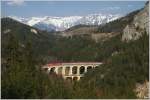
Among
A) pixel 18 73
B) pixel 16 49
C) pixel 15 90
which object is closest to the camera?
pixel 15 90

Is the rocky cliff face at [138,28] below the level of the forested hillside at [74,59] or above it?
above

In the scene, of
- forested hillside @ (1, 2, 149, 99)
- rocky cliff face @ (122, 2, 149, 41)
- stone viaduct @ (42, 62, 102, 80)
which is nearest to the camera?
forested hillside @ (1, 2, 149, 99)

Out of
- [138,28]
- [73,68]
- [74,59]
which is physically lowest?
[73,68]

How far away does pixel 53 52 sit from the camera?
460 feet

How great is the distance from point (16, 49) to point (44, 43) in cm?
12647

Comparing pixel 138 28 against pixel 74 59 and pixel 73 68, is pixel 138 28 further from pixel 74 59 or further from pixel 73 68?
pixel 74 59

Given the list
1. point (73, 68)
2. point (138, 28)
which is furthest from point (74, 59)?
point (73, 68)

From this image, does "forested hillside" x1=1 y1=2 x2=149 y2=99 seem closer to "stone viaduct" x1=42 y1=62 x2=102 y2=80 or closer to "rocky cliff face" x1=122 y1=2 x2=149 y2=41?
"rocky cliff face" x1=122 y1=2 x2=149 y2=41

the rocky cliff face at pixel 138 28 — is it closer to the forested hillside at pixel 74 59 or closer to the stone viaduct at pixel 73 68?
the forested hillside at pixel 74 59

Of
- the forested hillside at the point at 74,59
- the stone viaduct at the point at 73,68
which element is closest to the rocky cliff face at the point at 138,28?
the forested hillside at the point at 74,59

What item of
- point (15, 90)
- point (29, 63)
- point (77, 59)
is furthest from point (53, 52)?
point (15, 90)

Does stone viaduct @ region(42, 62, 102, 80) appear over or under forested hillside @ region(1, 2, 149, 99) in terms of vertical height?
under

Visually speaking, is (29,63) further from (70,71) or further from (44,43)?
(44,43)

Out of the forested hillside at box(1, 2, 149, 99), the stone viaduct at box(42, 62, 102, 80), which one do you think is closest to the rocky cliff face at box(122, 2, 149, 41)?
the forested hillside at box(1, 2, 149, 99)
